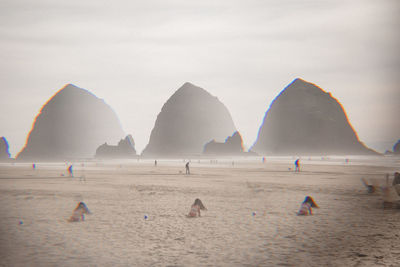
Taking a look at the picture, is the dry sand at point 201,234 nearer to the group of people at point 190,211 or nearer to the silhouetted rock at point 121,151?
the group of people at point 190,211

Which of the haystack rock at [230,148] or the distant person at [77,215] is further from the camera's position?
the haystack rock at [230,148]

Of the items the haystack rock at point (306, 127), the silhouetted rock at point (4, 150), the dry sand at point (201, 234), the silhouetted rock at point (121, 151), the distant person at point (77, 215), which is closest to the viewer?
the dry sand at point (201, 234)

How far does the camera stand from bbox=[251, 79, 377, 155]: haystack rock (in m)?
168

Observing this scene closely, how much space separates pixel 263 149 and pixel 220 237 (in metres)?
178

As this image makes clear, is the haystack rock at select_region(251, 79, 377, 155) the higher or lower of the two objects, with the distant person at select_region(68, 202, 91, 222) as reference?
higher

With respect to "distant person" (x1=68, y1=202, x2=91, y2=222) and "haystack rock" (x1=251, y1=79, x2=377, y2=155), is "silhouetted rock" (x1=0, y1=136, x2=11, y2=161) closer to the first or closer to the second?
"haystack rock" (x1=251, y1=79, x2=377, y2=155)

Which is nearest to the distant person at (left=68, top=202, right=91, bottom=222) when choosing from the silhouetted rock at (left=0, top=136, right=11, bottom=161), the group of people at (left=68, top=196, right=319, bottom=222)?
the group of people at (left=68, top=196, right=319, bottom=222)

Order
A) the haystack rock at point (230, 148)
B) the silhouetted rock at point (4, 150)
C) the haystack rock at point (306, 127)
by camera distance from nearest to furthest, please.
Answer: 1. the silhouetted rock at point (4, 150)
2. the haystack rock at point (230, 148)
3. the haystack rock at point (306, 127)

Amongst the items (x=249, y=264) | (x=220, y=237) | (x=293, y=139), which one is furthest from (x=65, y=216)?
(x=293, y=139)

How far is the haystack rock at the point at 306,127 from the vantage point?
552 feet

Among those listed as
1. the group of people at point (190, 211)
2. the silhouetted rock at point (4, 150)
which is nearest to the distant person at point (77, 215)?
the group of people at point (190, 211)

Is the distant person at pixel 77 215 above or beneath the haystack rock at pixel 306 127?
beneath

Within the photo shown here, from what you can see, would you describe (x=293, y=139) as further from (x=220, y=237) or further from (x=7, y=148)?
(x=220, y=237)

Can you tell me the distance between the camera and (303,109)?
18250 cm
